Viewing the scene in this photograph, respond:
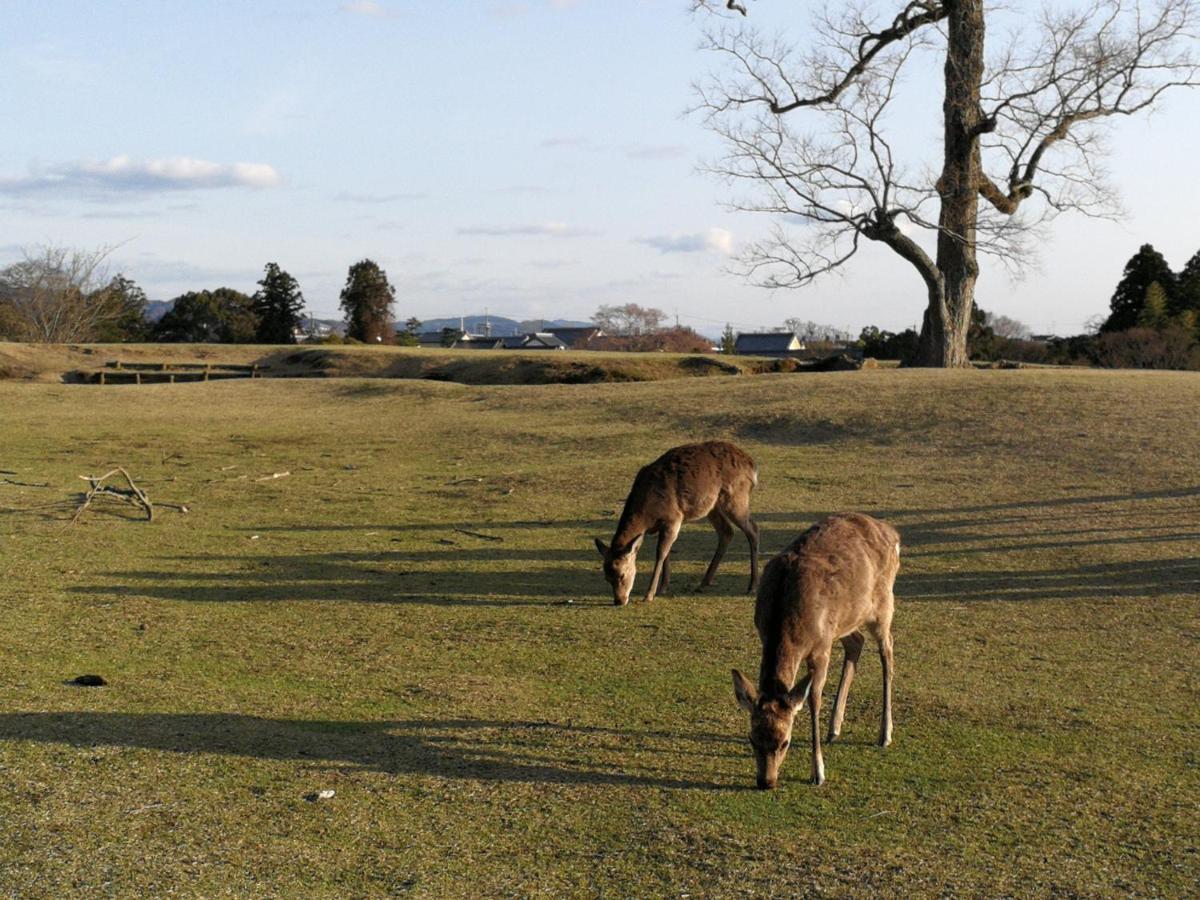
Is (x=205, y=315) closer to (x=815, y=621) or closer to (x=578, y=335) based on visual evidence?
(x=578, y=335)

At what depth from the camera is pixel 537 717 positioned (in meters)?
7.56

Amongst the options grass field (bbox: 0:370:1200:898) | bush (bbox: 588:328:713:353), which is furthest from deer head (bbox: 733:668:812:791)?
bush (bbox: 588:328:713:353)

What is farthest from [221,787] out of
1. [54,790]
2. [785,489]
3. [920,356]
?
[920,356]

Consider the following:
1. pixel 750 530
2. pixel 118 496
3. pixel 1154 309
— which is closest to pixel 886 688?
pixel 750 530

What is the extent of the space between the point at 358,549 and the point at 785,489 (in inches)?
259

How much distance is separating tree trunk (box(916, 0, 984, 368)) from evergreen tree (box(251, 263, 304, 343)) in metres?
51.1

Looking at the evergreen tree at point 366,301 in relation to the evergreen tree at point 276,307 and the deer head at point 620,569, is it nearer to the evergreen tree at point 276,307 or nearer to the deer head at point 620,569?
the evergreen tree at point 276,307

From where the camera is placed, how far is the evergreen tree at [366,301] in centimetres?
Result: 7644

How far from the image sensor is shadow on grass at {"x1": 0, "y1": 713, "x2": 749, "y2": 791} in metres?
6.58

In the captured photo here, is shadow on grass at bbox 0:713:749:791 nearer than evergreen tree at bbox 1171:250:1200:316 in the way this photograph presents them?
Yes

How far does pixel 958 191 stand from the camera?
3344 cm

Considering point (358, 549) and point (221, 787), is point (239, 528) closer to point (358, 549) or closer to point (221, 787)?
point (358, 549)

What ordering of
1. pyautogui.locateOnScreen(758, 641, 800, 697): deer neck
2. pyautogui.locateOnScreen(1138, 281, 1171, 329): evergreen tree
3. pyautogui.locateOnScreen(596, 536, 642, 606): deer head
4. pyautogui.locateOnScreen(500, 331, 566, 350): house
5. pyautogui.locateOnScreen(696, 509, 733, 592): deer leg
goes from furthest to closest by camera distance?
1. pyautogui.locateOnScreen(500, 331, 566, 350): house
2. pyautogui.locateOnScreen(1138, 281, 1171, 329): evergreen tree
3. pyautogui.locateOnScreen(696, 509, 733, 592): deer leg
4. pyautogui.locateOnScreen(596, 536, 642, 606): deer head
5. pyautogui.locateOnScreen(758, 641, 800, 697): deer neck

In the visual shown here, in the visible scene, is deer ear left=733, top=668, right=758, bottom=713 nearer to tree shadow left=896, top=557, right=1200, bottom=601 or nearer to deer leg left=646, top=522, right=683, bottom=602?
deer leg left=646, top=522, right=683, bottom=602
